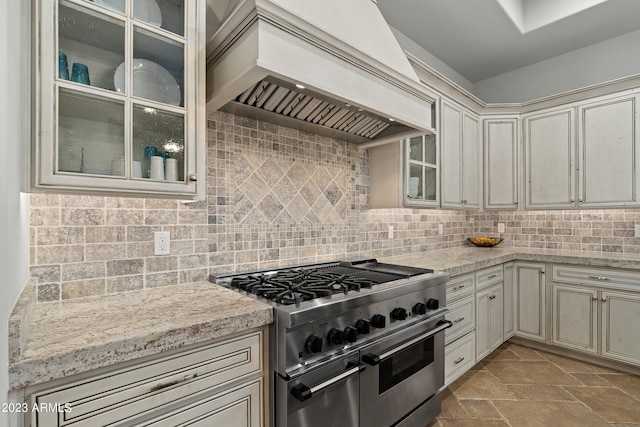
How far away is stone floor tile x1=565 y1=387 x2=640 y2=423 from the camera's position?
2.11 meters

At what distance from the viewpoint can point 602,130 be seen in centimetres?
301

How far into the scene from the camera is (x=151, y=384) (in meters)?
0.99

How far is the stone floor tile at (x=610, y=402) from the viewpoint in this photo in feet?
6.91

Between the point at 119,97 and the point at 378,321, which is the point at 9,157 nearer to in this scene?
the point at 119,97

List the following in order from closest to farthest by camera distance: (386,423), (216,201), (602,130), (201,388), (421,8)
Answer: (201,388) < (386,423) < (216,201) < (421,8) < (602,130)

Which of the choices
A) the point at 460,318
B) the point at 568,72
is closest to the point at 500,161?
the point at 568,72

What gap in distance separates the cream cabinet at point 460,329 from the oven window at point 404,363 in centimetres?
37

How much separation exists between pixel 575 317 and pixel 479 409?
144 centimetres

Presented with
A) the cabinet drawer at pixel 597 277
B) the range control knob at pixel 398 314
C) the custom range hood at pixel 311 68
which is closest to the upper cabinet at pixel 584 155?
the cabinet drawer at pixel 597 277

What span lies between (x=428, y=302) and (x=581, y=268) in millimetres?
1913

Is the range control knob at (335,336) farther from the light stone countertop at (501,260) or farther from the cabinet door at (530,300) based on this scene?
the cabinet door at (530,300)

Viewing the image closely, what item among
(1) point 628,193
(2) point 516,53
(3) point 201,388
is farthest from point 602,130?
(3) point 201,388

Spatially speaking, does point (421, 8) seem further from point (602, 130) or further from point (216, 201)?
point (216, 201)

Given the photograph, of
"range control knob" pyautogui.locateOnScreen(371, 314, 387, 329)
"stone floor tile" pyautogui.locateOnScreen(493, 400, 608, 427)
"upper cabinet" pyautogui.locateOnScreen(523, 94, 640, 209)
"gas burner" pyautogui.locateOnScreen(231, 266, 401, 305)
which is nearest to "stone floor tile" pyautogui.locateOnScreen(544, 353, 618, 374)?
"stone floor tile" pyautogui.locateOnScreen(493, 400, 608, 427)
